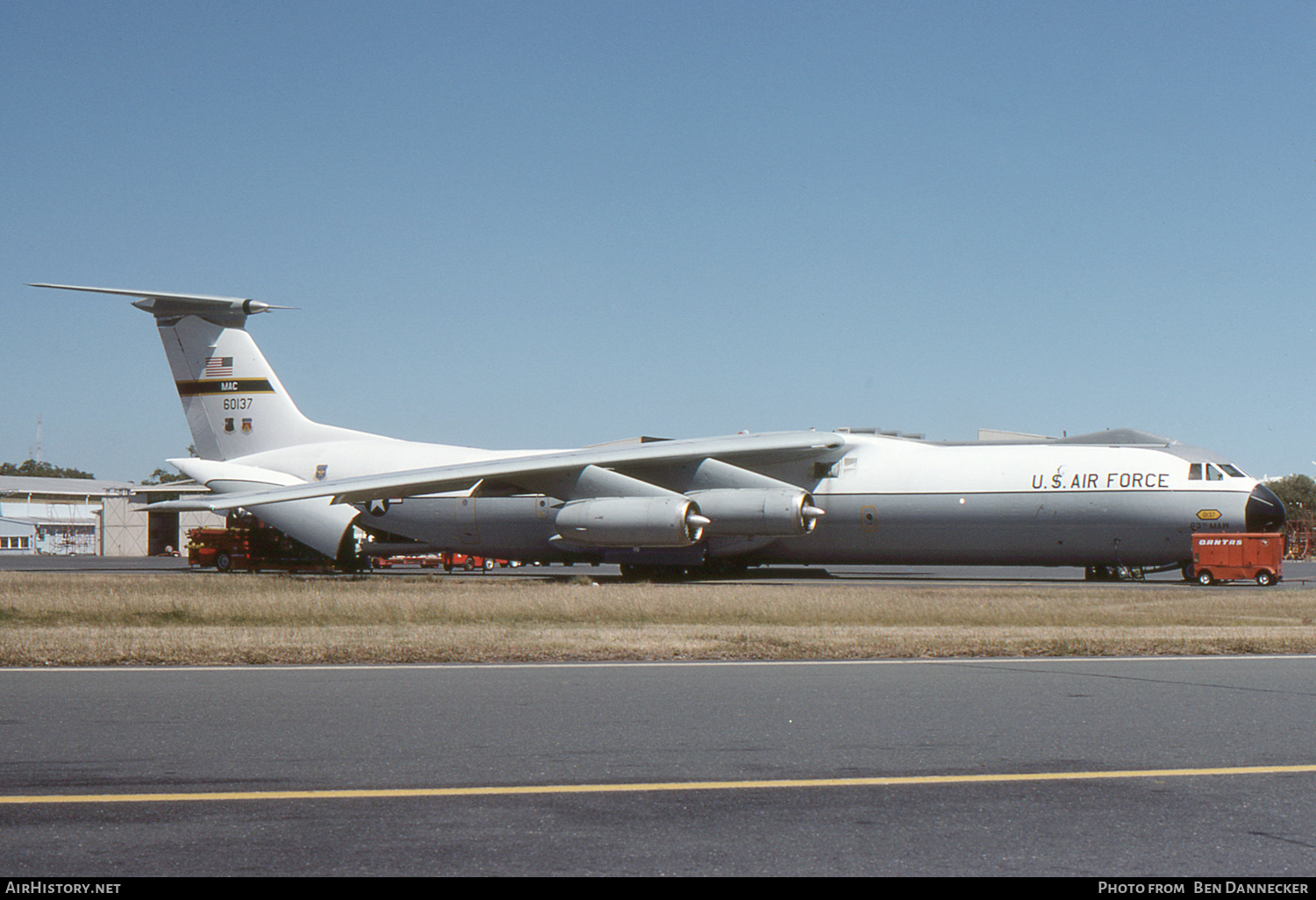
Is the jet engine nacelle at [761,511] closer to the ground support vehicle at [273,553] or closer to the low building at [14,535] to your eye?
the ground support vehicle at [273,553]

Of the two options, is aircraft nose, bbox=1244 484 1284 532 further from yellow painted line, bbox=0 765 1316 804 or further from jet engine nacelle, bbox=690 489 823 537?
yellow painted line, bbox=0 765 1316 804

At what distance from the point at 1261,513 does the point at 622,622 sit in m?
15.4

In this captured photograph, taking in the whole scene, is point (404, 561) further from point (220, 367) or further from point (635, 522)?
point (635, 522)

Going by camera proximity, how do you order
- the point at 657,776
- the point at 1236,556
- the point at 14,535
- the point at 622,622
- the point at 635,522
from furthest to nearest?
the point at 14,535
the point at 635,522
the point at 1236,556
the point at 622,622
the point at 657,776

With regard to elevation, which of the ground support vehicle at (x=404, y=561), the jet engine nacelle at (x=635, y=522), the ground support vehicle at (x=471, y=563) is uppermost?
the jet engine nacelle at (x=635, y=522)

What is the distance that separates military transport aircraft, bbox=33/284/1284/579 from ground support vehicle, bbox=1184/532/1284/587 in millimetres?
248

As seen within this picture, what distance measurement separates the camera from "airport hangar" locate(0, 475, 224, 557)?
69.0 m

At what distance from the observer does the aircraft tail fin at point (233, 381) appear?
108ft

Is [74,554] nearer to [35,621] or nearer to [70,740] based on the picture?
[35,621]

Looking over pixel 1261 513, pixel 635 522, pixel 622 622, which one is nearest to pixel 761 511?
pixel 635 522

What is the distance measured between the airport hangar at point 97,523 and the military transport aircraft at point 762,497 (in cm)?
2736

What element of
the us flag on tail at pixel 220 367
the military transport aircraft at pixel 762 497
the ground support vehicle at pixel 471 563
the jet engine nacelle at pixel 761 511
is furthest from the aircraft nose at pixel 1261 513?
the us flag on tail at pixel 220 367

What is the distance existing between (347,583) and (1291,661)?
1805 cm

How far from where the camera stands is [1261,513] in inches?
933
